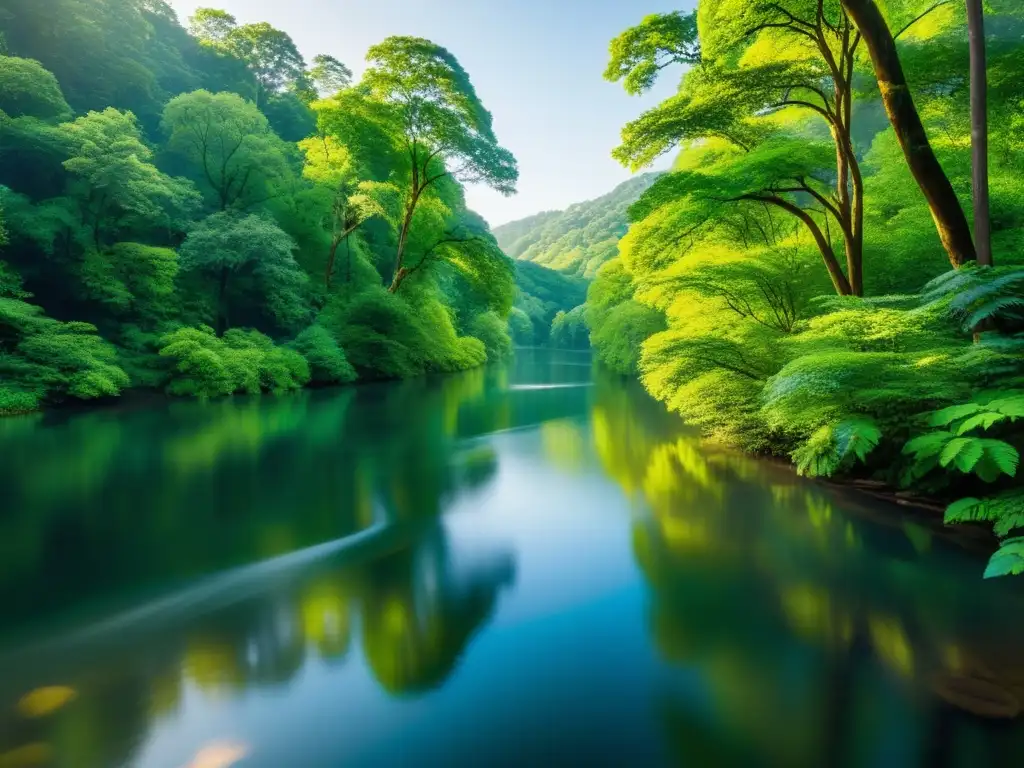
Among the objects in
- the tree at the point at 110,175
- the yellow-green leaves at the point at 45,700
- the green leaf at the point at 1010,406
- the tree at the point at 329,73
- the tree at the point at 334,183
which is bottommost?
the yellow-green leaves at the point at 45,700

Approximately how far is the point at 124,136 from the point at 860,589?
69.1 ft

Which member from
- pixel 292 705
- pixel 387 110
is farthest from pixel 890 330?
pixel 387 110

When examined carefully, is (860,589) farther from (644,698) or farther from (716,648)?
(644,698)

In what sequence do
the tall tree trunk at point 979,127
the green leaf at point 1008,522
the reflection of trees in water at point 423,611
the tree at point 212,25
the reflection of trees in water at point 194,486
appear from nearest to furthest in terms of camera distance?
1. the reflection of trees in water at point 423,611
2. the green leaf at point 1008,522
3. the reflection of trees in water at point 194,486
4. the tall tree trunk at point 979,127
5. the tree at point 212,25

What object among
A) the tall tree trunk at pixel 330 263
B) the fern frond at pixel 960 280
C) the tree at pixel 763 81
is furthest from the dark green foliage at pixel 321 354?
the fern frond at pixel 960 280

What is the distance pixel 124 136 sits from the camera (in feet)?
52.6

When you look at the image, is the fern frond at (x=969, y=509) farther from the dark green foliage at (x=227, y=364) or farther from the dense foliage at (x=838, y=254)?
the dark green foliage at (x=227, y=364)

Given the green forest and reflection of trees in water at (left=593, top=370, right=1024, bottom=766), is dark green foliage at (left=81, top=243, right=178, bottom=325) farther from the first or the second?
reflection of trees in water at (left=593, top=370, right=1024, bottom=766)

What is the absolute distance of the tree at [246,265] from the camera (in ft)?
61.8

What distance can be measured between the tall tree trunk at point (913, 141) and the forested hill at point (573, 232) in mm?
73915

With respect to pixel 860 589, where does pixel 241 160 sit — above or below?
above

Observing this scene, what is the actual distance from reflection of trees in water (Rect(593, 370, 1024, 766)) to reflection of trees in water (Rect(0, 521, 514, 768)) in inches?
67.0

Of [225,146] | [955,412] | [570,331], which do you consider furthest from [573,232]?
[955,412]

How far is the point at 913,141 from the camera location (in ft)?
20.9
